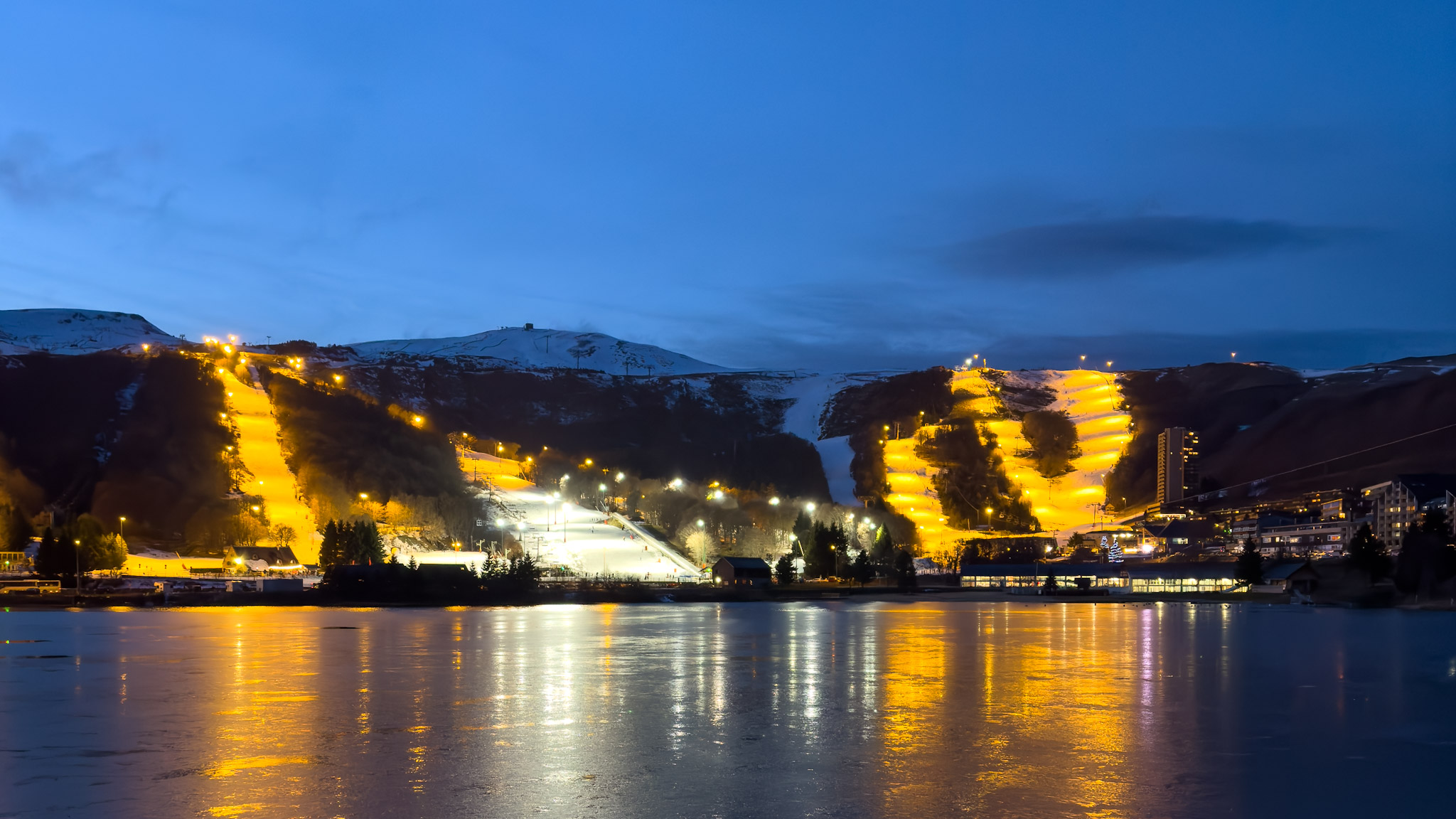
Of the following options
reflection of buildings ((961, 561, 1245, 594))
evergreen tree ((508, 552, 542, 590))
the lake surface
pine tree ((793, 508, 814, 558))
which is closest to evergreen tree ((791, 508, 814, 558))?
pine tree ((793, 508, 814, 558))

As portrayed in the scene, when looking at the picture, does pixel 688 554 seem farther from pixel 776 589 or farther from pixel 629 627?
pixel 629 627

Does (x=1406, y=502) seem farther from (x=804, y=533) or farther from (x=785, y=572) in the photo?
(x=785, y=572)

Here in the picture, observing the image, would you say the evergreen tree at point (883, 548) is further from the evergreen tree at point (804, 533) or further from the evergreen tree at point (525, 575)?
the evergreen tree at point (525, 575)

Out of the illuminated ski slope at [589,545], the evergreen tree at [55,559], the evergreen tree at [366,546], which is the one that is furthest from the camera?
the illuminated ski slope at [589,545]

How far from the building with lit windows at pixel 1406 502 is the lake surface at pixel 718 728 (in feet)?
283

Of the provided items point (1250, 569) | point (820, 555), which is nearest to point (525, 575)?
point (820, 555)

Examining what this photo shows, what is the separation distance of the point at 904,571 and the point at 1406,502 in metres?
57.9

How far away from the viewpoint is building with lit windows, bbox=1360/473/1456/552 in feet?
355

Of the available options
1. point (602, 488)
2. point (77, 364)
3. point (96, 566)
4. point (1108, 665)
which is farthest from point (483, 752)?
point (77, 364)

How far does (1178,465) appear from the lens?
191m

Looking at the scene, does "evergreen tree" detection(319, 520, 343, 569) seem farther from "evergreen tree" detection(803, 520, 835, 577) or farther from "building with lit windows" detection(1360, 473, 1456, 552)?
"building with lit windows" detection(1360, 473, 1456, 552)

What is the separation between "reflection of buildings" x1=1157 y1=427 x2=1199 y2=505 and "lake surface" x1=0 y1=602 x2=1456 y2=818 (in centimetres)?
16468

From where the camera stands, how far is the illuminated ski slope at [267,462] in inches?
4023

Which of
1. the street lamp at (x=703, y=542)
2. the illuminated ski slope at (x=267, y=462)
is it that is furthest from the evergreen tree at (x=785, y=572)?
the illuminated ski slope at (x=267, y=462)
